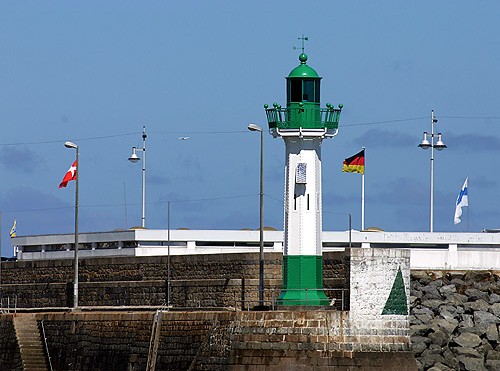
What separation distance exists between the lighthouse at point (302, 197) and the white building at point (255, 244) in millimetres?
11662

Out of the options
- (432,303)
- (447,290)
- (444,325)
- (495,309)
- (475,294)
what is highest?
(447,290)

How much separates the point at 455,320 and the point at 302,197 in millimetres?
5681

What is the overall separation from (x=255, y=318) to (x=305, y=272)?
2.80 meters

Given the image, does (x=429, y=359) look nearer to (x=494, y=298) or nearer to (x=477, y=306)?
(x=477, y=306)

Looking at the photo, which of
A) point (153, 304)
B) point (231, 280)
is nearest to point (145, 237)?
point (153, 304)

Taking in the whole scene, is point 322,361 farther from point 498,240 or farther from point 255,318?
point 498,240

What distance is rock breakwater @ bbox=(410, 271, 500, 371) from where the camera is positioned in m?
48.3

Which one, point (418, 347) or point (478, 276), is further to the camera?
point (478, 276)

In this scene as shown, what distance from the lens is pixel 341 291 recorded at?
47875 mm

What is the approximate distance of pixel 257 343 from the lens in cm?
4572

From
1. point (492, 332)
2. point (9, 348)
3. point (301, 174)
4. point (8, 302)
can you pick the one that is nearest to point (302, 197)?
point (301, 174)

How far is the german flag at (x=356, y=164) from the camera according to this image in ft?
202

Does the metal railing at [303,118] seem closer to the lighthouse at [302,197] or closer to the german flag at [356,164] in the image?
the lighthouse at [302,197]

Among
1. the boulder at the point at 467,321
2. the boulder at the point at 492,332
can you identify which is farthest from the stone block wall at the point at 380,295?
the boulder at the point at 467,321
